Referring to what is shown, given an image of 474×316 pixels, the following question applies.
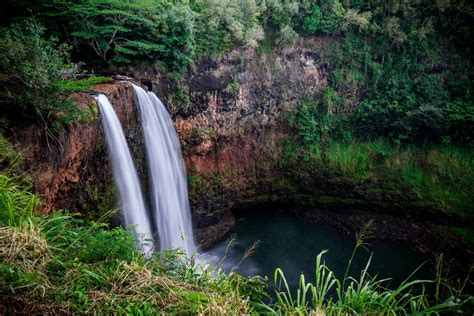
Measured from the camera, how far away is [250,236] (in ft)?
46.1

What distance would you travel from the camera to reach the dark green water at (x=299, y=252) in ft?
40.3

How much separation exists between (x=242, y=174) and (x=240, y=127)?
2146mm

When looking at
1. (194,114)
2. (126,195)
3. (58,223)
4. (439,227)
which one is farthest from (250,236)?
(58,223)

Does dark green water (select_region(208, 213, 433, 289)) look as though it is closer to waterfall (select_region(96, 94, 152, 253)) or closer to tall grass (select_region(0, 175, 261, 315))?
waterfall (select_region(96, 94, 152, 253))

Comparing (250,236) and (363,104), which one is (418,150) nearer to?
(363,104)

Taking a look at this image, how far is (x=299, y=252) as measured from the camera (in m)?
13.3

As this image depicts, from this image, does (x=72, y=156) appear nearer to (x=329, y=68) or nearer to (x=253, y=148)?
(x=253, y=148)

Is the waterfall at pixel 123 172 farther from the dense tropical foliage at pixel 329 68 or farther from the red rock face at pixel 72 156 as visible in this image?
the dense tropical foliage at pixel 329 68

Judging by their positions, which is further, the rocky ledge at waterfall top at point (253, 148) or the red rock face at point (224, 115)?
the rocky ledge at waterfall top at point (253, 148)

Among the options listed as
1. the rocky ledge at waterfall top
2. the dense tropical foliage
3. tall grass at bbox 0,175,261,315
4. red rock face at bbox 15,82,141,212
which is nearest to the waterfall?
red rock face at bbox 15,82,141,212

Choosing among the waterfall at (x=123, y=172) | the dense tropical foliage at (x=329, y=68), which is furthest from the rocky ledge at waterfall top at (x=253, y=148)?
the waterfall at (x=123, y=172)

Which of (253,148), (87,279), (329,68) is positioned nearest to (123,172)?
(87,279)

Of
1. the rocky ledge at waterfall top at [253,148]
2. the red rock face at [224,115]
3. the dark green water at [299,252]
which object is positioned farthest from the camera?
the rocky ledge at waterfall top at [253,148]

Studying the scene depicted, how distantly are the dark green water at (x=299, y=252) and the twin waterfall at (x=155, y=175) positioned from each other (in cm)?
236
